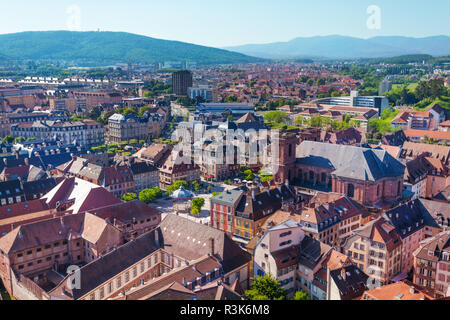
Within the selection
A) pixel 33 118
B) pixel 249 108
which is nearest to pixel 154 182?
pixel 33 118

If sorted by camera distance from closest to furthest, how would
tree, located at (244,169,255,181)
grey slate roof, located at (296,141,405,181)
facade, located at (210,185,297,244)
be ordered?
facade, located at (210,185,297,244), grey slate roof, located at (296,141,405,181), tree, located at (244,169,255,181)

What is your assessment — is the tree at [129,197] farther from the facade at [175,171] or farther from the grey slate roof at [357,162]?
the grey slate roof at [357,162]

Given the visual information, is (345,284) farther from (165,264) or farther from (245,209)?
(245,209)

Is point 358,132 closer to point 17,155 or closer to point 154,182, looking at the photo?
point 154,182

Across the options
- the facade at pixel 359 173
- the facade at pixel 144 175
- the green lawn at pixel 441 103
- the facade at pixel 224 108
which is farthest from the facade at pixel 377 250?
the green lawn at pixel 441 103

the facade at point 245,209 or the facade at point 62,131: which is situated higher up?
the facade at point 62,131

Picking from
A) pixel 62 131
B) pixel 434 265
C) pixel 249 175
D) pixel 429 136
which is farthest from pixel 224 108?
pixel 434 265

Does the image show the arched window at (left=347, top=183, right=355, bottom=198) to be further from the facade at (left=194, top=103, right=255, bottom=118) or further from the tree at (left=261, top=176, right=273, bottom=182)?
the facade at (left=194, top=103, right=255, bottom=118)

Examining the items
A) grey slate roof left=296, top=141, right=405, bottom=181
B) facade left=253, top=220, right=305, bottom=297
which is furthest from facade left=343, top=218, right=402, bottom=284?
grey slate roof left=296, top=141, right=405, bottom=181
